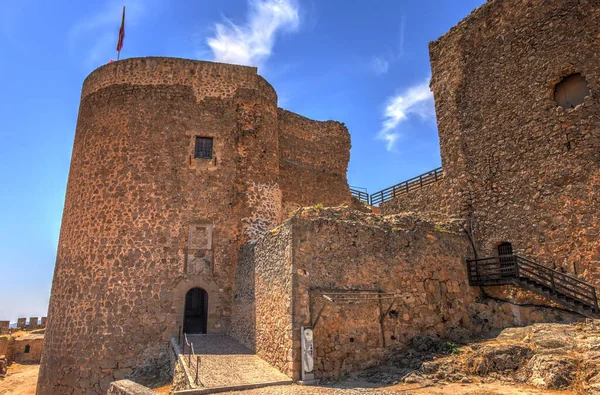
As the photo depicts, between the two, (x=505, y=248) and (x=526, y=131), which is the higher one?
(x=526, y=131)

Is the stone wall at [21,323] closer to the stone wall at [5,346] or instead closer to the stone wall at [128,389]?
the stone wall at [5,346]

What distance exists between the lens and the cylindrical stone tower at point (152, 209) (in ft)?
46.5

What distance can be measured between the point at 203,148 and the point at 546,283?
1261 centimetres

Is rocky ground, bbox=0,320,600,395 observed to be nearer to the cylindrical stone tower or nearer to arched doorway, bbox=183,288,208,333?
the cylindrical stone tower

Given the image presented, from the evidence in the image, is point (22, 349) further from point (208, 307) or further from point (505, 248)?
point (505, 248)

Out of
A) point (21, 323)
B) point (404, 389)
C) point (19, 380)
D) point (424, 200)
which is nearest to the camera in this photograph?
point (404, 389)

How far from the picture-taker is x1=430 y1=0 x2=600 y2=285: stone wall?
42.5ft

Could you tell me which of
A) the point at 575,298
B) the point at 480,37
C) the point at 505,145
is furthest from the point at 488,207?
the point at 480,37

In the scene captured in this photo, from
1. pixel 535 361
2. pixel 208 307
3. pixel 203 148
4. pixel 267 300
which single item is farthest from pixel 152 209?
pixel 535 361

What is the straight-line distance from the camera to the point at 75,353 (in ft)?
46.5

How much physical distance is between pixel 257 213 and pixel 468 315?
8092 mm

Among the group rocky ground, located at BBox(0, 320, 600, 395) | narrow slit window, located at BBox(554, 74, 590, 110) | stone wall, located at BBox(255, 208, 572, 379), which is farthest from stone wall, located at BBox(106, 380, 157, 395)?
narrow slit window, located at BBox(554, 74, 590, 110)

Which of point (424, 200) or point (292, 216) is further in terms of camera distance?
point (424, 200)

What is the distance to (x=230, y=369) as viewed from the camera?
1044cm
